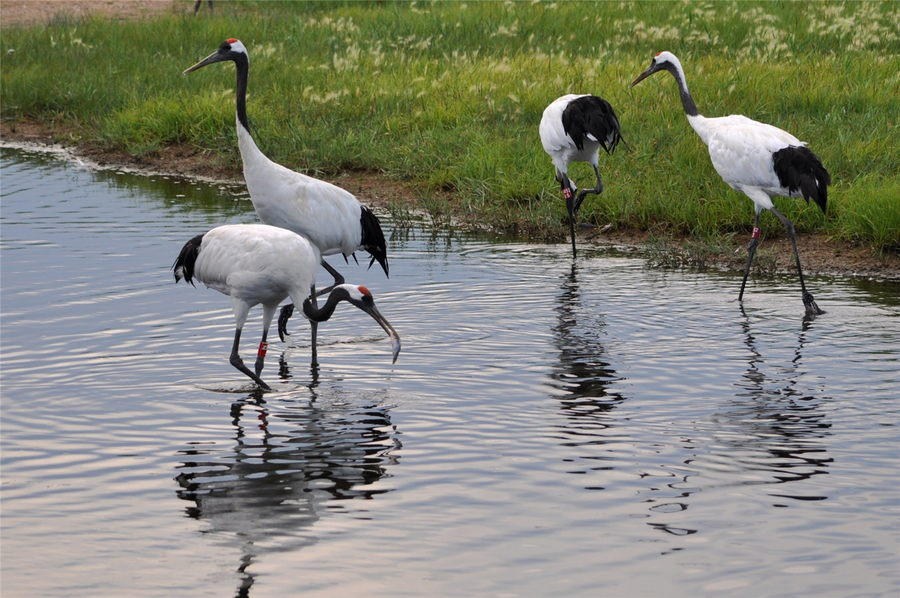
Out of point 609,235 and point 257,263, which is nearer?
point 257,263

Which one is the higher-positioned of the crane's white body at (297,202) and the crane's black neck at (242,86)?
the crane's black neck at (242,86)

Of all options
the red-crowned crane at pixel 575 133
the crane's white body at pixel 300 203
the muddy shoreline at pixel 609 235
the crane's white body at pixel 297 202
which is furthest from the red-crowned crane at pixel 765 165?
the crane's white body at pixel 297 202

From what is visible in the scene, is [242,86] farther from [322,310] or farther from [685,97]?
[685,97]

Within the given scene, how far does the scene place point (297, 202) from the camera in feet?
25.6

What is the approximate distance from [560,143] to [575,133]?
0.32m

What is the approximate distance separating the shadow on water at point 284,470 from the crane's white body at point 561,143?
16.2 ft

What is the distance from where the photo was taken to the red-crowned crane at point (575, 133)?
1036cm

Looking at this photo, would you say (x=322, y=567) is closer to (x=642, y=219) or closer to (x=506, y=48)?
(x=642, y=219)

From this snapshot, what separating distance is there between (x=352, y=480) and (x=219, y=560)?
3.06ft

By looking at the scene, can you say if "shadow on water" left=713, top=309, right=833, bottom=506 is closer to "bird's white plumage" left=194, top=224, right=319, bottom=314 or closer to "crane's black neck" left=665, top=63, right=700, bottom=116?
"bird's white plumage" left=194, top=224, right=319, bottom=314

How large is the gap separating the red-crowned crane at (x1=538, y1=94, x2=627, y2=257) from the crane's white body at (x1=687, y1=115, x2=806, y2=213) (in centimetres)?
138

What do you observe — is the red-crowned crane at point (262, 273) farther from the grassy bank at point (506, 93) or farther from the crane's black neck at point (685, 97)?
the grassy bank at point (506, 93)

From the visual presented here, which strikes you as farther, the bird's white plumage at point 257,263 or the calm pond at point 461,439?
the bird's white plumage at point 257,263

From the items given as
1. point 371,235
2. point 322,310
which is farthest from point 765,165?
point 322,310
